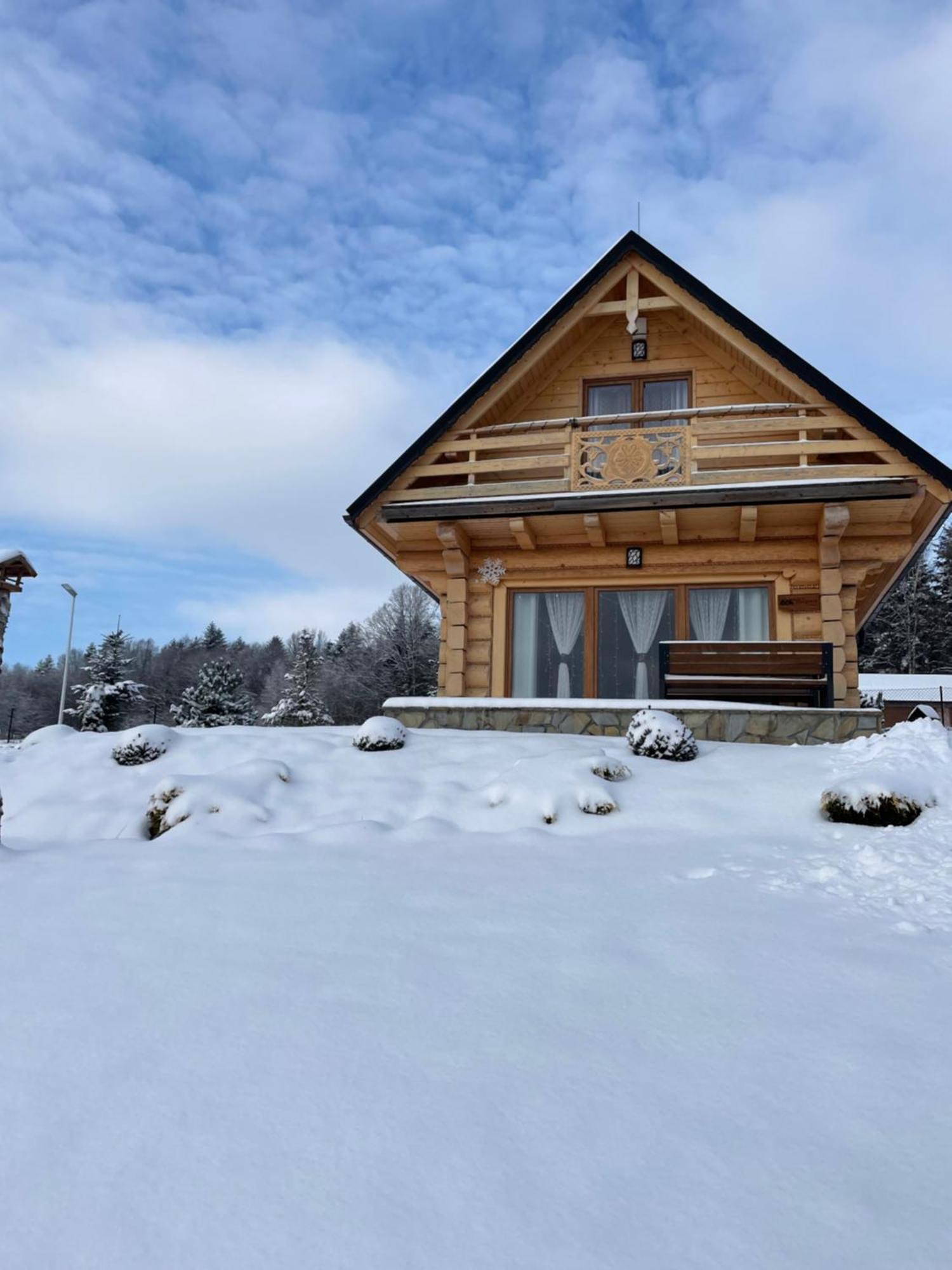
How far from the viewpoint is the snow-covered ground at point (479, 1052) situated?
184 centimetres

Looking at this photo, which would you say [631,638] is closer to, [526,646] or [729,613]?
[729,613]

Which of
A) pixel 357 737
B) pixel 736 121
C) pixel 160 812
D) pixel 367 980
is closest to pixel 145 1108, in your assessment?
pixel 367 980

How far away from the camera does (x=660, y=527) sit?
11000 mm

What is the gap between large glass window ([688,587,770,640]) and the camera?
36.6ft

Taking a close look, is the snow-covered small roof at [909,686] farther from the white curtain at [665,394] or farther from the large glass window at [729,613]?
the white curtain at [665,394]

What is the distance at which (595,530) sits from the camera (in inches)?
436

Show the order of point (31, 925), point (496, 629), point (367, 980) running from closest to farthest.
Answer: point (367, 980), point (31, 925), point (496, 629)

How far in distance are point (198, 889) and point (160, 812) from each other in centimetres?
272

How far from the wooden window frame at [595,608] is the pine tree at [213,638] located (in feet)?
176

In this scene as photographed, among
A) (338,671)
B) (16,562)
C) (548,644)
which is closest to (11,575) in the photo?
(16,562)

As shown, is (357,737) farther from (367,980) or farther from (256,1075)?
(256,1075)

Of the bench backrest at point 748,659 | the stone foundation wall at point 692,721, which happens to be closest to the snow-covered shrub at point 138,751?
the stone foundation wall at point 692,721

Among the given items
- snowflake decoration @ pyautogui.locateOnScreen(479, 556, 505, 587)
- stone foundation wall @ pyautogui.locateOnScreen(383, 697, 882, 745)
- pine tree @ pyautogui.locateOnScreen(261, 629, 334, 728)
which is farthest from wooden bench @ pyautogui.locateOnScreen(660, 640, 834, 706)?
pine tree @ pyautogui.locateOnScreen(261, 629, 334, 728)

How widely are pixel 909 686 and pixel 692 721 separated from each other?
3079 cm
